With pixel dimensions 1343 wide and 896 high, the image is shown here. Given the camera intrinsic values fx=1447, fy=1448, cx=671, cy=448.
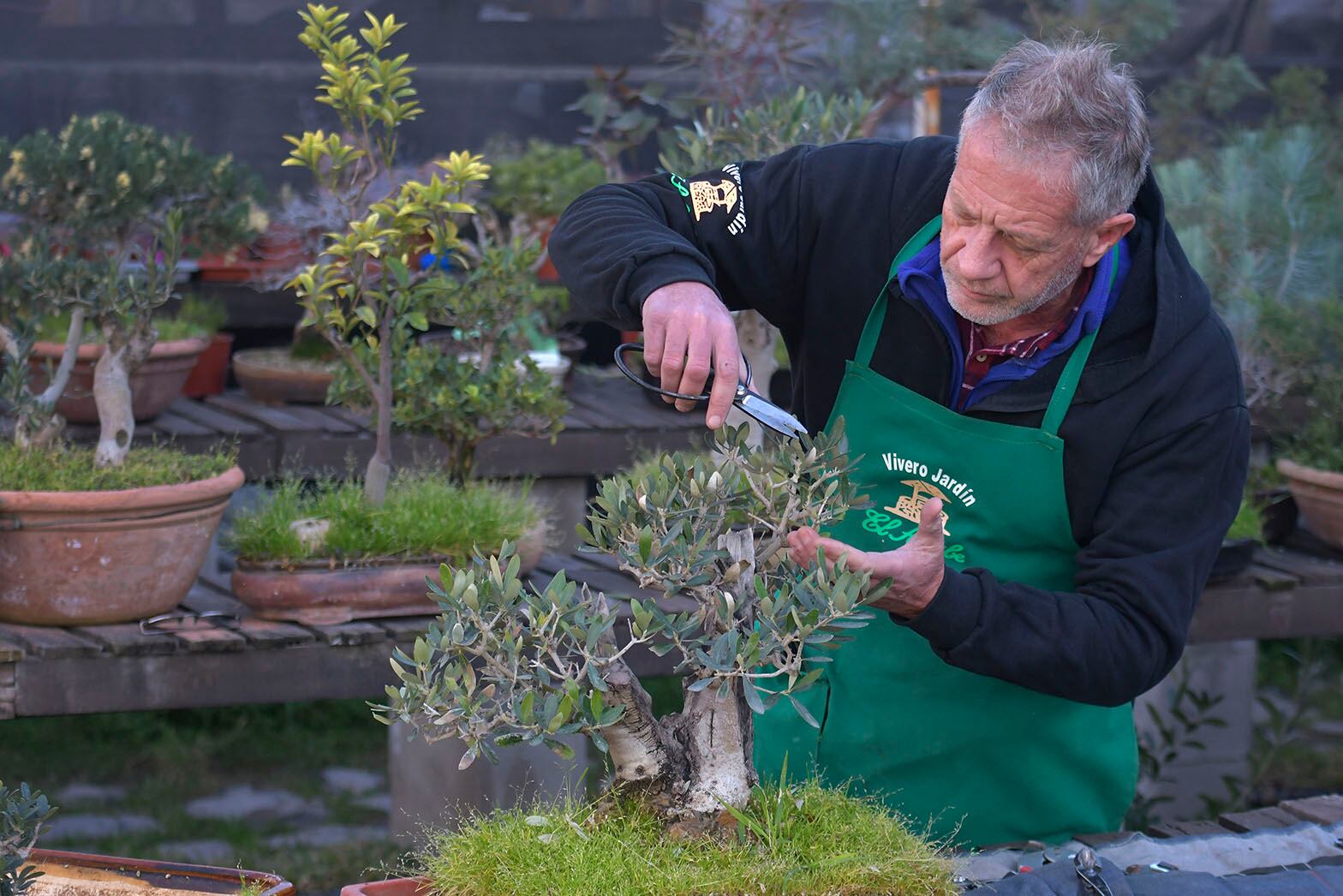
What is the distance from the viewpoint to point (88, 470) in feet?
8.88

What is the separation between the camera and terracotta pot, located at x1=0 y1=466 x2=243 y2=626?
257cm

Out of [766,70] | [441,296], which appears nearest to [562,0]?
[766,70]

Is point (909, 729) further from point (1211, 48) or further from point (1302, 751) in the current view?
point (1211, 48)

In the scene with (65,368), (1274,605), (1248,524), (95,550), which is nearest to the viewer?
(95,550)

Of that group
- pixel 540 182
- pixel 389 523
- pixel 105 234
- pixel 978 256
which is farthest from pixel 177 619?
pixel 540 182

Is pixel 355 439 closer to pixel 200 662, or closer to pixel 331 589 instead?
pixel 331 589

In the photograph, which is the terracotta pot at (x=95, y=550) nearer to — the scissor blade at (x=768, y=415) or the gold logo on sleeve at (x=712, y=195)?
the gold logo on sleeve at (x=712, y=195)

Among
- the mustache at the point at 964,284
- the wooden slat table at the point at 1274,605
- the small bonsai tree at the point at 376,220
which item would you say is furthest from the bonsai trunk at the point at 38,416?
the wooden slat table at the point at 1274,605

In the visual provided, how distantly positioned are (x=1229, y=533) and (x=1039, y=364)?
4.97 feet

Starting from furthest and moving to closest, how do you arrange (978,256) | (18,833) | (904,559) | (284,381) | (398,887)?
(284,381) → (978,256) → (904,559) → (398,887) → (18,833)

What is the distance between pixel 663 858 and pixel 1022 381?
2.86ft

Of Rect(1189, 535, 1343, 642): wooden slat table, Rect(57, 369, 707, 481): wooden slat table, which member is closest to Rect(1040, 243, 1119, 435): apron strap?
Rect(1189, 535, 1343, 642): wooden slat table

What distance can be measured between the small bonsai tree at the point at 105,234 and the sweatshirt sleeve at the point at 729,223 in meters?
1.04

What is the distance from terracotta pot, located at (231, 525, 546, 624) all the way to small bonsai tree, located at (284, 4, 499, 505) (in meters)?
0.21
